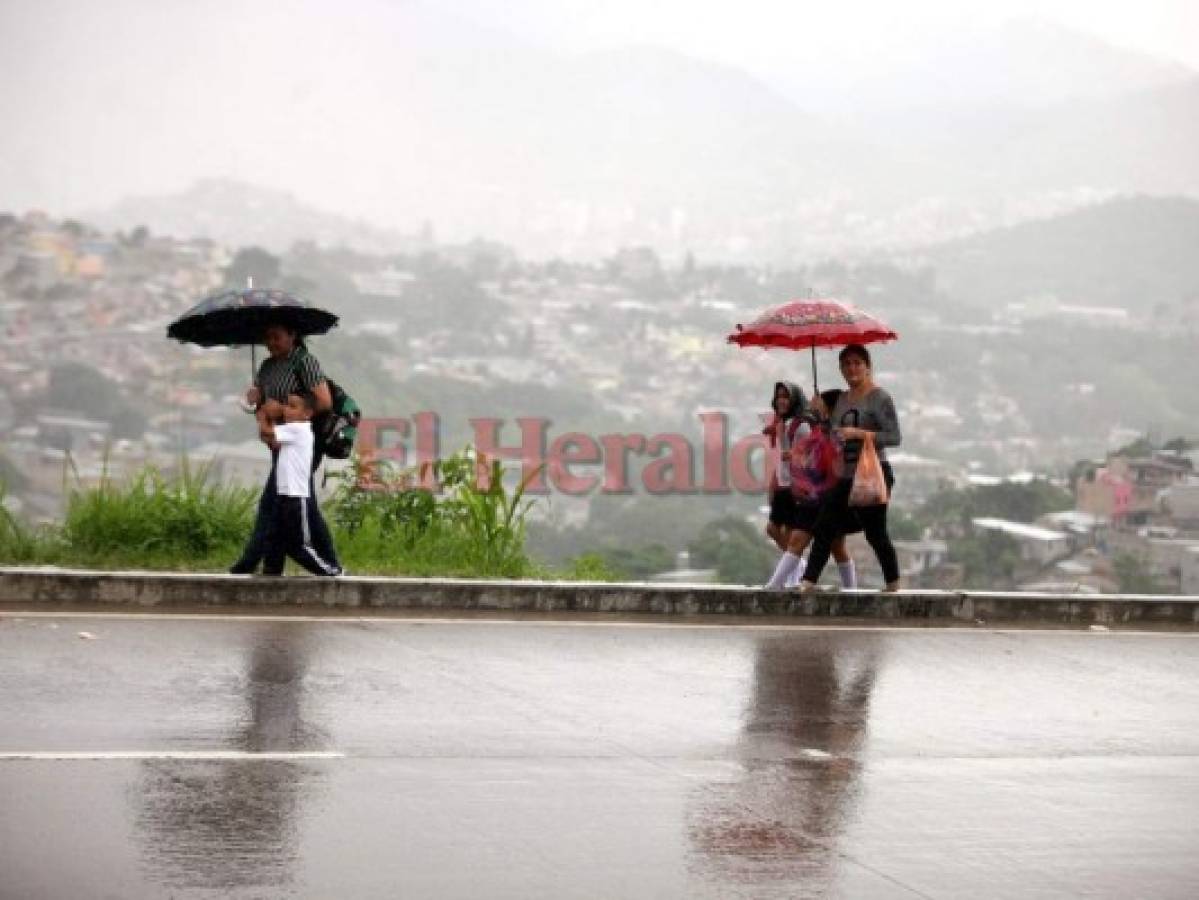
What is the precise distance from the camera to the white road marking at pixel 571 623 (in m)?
11.0

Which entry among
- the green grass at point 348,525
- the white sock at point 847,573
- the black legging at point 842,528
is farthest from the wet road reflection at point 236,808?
the white sock at point 847,573

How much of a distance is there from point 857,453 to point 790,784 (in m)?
5.23

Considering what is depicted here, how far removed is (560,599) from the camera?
1235 centimetres

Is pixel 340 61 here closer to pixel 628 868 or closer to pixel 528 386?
pixel 528 386

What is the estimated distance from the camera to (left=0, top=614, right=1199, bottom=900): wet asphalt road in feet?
20.7

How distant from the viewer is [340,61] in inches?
7416

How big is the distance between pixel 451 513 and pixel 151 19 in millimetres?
166782

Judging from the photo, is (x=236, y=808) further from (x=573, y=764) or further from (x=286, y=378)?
(x=286, y=378)

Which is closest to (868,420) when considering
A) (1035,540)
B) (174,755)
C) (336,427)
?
(336,427)

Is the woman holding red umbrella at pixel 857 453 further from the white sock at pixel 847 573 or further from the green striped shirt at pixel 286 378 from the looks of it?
the green striped shirt at pixel 286 378

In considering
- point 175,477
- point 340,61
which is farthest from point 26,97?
point 175,477

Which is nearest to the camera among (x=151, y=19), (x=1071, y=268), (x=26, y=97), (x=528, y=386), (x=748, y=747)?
(x=748, y=747)

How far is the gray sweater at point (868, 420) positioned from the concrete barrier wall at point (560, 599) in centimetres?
88

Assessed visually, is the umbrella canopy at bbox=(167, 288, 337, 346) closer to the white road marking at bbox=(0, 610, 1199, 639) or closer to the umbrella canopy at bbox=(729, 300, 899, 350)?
the white road marking at bbox=(0, 610, 1199, 639)
